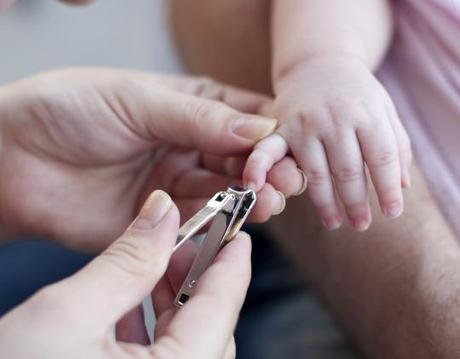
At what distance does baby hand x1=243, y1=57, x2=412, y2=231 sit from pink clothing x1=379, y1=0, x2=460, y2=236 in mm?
82

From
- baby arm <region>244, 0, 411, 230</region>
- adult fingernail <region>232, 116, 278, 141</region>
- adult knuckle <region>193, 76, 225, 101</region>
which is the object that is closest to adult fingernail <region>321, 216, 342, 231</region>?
baby arm <region>244, 0, 411, 230</region>

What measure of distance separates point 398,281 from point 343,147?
6.3 inches

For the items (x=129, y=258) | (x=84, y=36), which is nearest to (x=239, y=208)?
(x=129, y=258)

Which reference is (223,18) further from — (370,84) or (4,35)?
(4,35)

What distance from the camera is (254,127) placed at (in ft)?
2.04

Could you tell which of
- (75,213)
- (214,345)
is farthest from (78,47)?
(214,345)

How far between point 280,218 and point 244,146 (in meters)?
0.26

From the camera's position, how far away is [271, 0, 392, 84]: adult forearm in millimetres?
697

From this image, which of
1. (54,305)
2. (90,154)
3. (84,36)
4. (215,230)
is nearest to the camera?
(54,305)

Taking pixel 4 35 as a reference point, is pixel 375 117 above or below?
above

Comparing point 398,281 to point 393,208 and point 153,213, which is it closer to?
point 393,208

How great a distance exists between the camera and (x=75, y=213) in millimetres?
782

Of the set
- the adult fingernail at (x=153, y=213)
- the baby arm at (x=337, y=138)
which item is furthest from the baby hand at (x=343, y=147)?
the adult fingernail at (x=153, y=213)

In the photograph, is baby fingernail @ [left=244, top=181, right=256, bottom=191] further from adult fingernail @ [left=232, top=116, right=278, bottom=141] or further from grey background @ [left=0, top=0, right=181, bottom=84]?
grey background @ [left=0, top=0, right=181, bottom=84]
